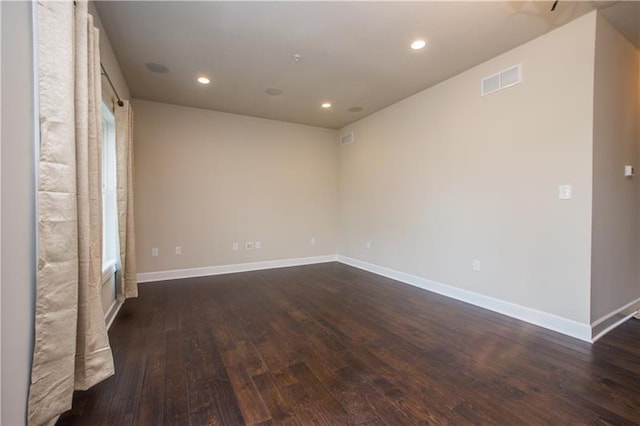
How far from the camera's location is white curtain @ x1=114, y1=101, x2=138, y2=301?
3188 millimetres

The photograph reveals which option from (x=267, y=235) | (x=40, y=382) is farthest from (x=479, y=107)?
(x=40, y=382)

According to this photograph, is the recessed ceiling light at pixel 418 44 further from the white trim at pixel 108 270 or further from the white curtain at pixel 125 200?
the white trim at pixel 108 270

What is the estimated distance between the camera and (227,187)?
4934mm

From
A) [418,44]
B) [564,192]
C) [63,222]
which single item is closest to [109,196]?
[63,222]

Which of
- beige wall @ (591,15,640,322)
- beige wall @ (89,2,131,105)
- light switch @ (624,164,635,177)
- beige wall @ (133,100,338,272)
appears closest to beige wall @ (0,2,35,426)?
beige wall @ (89,2,131,105)

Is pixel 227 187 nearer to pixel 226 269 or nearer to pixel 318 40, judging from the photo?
pixel 226 269

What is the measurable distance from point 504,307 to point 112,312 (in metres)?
4.02

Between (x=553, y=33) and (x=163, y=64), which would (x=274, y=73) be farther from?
(x=553, y=33)

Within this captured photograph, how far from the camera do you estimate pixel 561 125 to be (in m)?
2.60

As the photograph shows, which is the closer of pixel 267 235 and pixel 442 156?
pixel 442 156

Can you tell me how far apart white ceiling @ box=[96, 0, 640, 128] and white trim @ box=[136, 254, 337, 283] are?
2.61 m

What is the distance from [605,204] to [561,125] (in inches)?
31.0

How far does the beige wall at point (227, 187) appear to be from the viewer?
4406 millimetres

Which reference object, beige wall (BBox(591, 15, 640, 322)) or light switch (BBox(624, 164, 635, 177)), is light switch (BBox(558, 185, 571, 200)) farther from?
light switch (BBox(624, 164, 635, 177))
